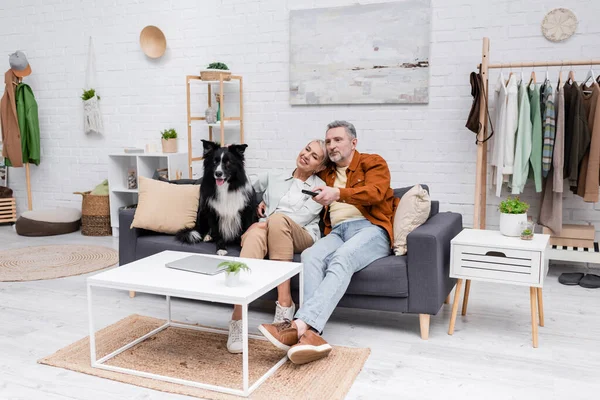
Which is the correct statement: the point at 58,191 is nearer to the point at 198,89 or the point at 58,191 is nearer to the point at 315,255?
the point at 198,89

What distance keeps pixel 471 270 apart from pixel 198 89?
10.7 ft

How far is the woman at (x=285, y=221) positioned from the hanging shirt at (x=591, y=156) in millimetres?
1793

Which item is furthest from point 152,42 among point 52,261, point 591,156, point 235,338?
point 591,156

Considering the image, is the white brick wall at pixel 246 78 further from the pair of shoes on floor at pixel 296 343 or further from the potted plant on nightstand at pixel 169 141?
the pair of shoes on floor at pixel 296 343

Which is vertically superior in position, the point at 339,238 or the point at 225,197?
the point at 225,197

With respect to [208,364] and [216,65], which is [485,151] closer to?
[216,65]

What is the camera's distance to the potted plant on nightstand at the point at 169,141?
5008mm

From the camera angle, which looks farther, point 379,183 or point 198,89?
point 198,89

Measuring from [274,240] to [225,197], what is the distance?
48cm

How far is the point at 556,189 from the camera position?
12.0 feet

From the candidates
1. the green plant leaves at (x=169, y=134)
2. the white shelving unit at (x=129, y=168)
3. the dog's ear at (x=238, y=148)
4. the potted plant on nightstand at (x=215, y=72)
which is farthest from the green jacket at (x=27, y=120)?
the dog's ear at (x=238, y=148)

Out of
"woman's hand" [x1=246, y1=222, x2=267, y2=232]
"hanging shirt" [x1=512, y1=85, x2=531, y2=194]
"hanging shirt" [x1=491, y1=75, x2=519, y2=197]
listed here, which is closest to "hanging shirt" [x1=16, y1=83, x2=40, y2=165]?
"woman's hand" [x1=246, y1=222, x2=267, y2=232]

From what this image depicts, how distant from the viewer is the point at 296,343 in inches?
92.3

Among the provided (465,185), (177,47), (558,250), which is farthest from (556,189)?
(177,47)
